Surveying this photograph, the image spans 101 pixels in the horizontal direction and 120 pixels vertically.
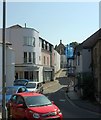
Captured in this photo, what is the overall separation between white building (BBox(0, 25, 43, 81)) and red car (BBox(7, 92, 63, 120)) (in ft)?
138

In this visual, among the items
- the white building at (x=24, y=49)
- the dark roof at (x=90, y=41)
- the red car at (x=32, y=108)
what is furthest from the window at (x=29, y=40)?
the red car at (x=32, y=108)

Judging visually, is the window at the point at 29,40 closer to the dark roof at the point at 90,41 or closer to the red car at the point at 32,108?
the dark roof at the point at 90,41

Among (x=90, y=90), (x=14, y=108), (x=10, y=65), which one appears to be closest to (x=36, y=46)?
(x=10, y=65)

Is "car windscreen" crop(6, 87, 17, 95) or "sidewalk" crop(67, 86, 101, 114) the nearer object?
"car windscreen" crop(6, 87, 17, 95)

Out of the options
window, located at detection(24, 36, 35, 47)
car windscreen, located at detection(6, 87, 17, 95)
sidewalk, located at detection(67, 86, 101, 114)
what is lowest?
sidewalk, located at detection(67, 86, 101, 114)

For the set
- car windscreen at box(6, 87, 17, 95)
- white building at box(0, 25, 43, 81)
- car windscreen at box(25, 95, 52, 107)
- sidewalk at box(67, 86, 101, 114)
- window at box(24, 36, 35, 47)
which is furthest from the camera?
window at box(24, 36, 35, 47)

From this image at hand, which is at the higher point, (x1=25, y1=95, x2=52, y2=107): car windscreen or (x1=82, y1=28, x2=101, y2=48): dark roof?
(x1=82, y1=28, x2=101, y2=48): dark roof

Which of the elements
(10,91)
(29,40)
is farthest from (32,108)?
(29,40)

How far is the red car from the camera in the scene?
14539mm

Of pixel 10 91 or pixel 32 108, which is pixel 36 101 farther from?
pixel 10 91

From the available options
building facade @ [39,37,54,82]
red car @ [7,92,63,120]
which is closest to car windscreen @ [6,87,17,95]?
red car @ [7,92,63,120]

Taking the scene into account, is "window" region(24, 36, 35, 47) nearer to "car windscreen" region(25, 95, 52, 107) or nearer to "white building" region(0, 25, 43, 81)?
"white building" region(0, 25, 43, 81)

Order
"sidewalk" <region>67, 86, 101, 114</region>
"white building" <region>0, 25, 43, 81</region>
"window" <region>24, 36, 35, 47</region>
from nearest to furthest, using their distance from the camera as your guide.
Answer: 1. "sidewalk" <region>67, 86, 101, 114</region>
2. "white building" <region>0, 25, 43, 81</region>
3. "window" <region>24, 36, 35, 47</region>

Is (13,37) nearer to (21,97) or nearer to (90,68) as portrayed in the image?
(90,68)
